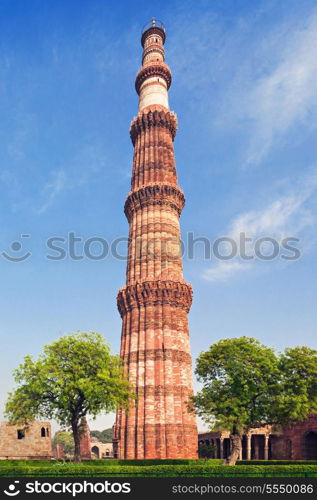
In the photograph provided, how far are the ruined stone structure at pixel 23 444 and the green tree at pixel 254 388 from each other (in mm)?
29373

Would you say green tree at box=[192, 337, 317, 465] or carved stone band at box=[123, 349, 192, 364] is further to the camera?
carved stone band at box=[123, 349, 192, 364]

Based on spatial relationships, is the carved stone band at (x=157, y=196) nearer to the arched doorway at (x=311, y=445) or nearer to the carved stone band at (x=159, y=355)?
the carved stone band at (x=159, y=355)

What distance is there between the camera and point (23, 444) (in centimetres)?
5650

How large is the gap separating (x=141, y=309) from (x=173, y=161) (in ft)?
67.2

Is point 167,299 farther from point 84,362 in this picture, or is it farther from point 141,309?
point 84,362

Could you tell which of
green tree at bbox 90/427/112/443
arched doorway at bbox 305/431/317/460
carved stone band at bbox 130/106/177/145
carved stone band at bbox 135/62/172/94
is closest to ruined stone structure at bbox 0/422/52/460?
arched doorway at bbox 305/431/317/460

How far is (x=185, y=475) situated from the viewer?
2523 cm

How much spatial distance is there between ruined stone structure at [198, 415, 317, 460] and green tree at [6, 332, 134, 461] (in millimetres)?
16058

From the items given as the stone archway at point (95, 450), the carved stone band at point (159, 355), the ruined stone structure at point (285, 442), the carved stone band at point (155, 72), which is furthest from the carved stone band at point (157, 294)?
the stone archway at point (95, 450)

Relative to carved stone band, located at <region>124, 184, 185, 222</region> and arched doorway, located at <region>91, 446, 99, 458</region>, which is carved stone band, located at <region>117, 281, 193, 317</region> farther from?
arched doorway, located at <region>91, 446, 99, 458</region>

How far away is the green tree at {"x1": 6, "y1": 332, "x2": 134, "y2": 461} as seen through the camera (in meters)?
33.2

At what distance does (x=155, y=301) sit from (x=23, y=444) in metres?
28.6

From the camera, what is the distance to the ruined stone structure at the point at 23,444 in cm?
5547
